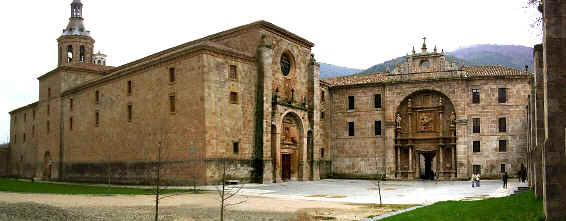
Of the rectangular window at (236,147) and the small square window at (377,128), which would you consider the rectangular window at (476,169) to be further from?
the rectangular window at (236,147)

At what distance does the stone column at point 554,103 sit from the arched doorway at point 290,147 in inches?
1087

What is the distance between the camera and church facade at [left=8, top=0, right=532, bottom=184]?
1364 inches

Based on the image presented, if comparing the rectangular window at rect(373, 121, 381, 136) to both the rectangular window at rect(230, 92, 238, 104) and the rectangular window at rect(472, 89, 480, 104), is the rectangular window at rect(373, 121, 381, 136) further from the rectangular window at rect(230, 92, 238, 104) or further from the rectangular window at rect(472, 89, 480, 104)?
the rectangular window at rect(230, 92, 238, 104)

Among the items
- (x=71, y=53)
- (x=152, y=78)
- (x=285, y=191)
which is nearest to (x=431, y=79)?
(x=285, y=191)

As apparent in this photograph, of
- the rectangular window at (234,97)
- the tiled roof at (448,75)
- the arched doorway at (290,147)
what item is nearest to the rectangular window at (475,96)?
the tiled roof at (448,75)

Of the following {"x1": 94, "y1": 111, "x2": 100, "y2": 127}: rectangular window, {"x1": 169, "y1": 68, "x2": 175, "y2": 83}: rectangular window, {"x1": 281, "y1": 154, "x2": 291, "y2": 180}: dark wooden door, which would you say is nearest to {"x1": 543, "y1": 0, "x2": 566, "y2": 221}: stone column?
{"x1": 169, "y1": 68, "x2": 175, "y2": 83}: rectangular window

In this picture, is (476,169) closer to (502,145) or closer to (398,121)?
(502,145)

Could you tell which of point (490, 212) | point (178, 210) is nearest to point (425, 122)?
point (490, 212)

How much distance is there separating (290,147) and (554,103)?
29.4 meters

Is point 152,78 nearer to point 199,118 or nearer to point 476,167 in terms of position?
point 199,118

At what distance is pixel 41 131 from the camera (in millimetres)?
56094

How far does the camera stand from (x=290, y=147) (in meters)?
40.6

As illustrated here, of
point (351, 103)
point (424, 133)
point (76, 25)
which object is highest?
point (76, 25)

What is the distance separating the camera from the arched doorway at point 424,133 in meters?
44.6
